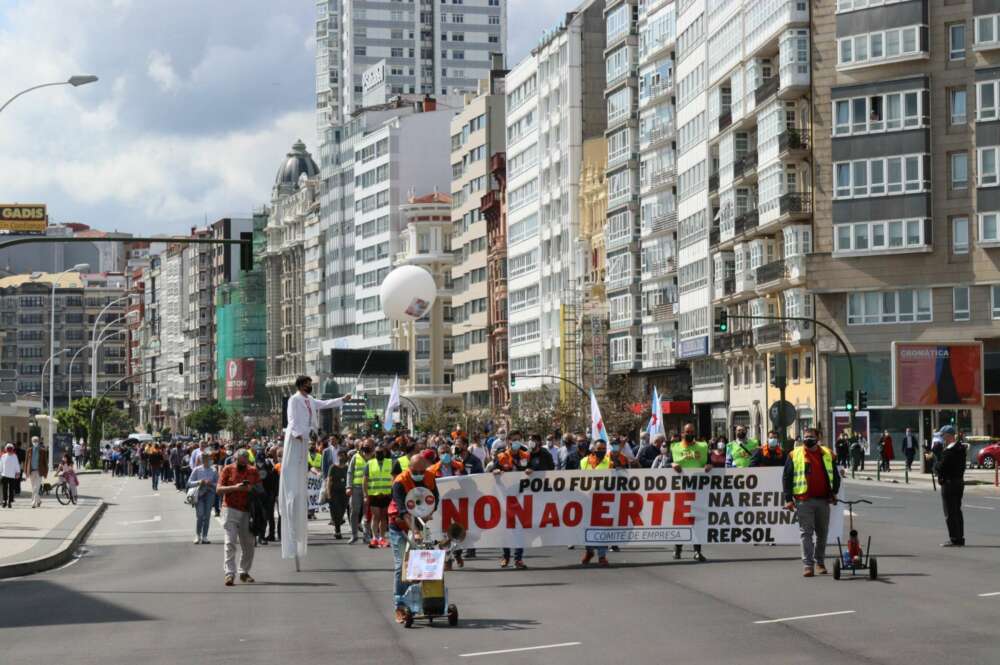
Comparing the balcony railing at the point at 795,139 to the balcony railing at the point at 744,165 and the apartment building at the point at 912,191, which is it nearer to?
the apartment building at the point at 912,191

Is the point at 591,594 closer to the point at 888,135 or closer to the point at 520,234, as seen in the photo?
the point at 888,135

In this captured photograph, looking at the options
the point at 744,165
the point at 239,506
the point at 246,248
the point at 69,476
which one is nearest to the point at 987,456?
the point at 744,165

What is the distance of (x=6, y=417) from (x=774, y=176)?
117ft

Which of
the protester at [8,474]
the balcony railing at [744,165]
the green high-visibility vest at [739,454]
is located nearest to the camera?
the green high-visibility vest at [739,454]

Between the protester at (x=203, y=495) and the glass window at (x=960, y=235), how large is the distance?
168 feet

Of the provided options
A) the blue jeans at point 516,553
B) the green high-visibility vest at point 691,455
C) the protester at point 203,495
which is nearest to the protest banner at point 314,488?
the protester at point 203,495

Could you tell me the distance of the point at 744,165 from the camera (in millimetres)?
89562

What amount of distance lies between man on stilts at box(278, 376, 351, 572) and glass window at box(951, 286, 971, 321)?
2254 inches

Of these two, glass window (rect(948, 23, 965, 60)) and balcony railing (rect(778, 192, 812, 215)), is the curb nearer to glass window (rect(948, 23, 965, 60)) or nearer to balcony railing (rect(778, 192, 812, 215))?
balcony railing (rect(778, 192, 812, 215))

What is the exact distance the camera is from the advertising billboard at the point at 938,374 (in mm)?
69000

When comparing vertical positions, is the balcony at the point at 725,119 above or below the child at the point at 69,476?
above

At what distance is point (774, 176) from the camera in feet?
276

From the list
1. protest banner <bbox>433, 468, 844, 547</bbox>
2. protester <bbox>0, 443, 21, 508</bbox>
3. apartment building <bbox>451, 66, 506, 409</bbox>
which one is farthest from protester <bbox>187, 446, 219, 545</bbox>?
apartment building <bbox>451, 66, 506, 409</bbox>

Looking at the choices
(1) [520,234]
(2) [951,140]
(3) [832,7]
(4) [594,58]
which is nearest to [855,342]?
(2) [951,140]
